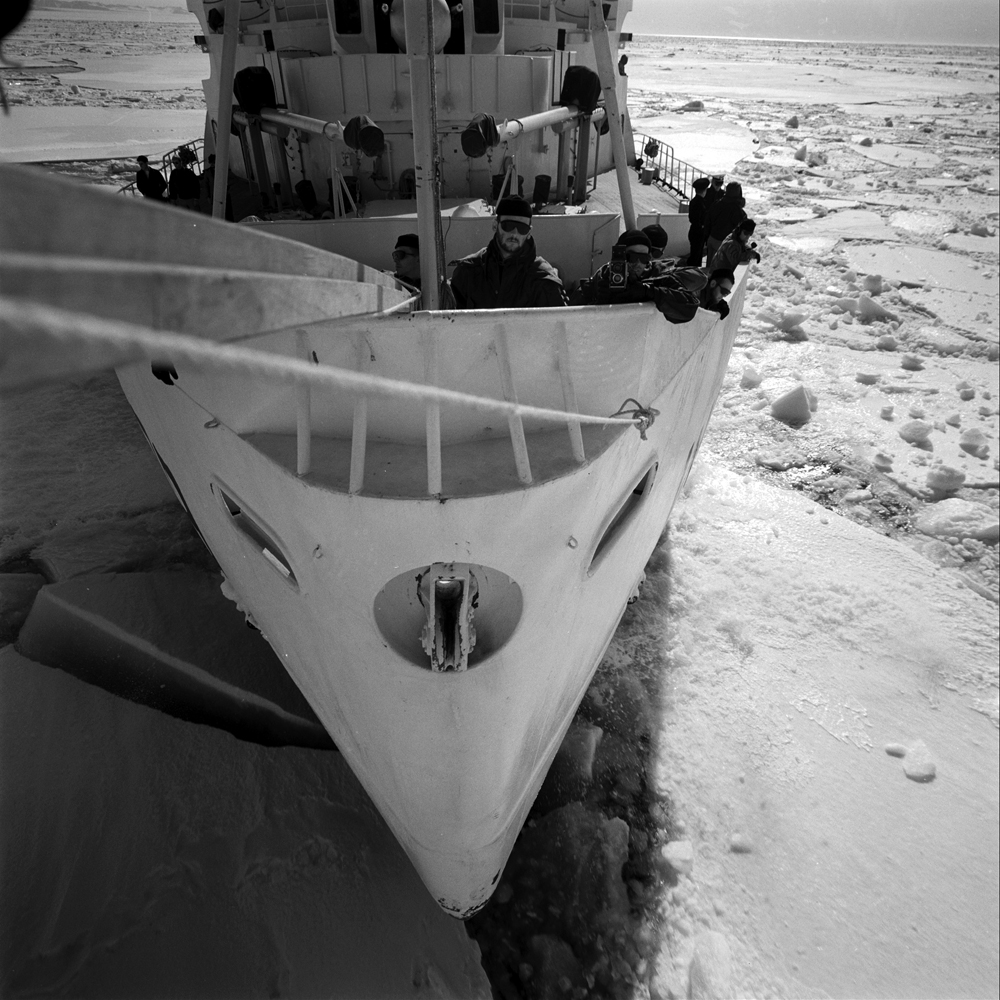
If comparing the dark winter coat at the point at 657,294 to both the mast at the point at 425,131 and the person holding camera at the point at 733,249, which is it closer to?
the mast at the point at 425,131

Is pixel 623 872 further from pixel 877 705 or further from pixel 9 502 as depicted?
pixel 9 502

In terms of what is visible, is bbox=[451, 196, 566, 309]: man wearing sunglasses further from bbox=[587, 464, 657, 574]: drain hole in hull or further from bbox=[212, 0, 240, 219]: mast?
bbox=[212, 0, 240, 219]: mast

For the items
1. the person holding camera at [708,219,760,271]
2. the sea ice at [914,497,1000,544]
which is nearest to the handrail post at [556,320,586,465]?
the person holding camera at [708,219,760,271]

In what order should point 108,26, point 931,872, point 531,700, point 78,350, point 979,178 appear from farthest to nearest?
point 108,26 → point 979,178 → point 931,872 → point 531,700 → point 78,350

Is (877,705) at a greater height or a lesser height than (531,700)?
lesser

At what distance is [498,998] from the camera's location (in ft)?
10.2

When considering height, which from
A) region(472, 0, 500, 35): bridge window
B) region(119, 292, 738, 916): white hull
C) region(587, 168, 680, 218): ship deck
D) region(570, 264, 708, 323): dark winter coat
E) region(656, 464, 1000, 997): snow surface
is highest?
region(472, 0, 500, 35): bridge window

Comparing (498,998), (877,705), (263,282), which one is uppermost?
(263,282)

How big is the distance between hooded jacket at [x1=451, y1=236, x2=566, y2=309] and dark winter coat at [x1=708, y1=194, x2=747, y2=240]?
2.49 m

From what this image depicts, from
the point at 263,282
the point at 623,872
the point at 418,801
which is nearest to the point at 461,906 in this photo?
the point at 418,801

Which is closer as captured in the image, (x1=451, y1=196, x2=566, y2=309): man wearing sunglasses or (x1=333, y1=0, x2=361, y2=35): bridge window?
(x1=451, y1=196, x2=566, y2=309): man wearing sunglasses

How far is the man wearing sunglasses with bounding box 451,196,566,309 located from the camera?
3.22 m

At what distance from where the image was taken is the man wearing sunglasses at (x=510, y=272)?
3225 millimetres

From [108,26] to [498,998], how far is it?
94285mm
